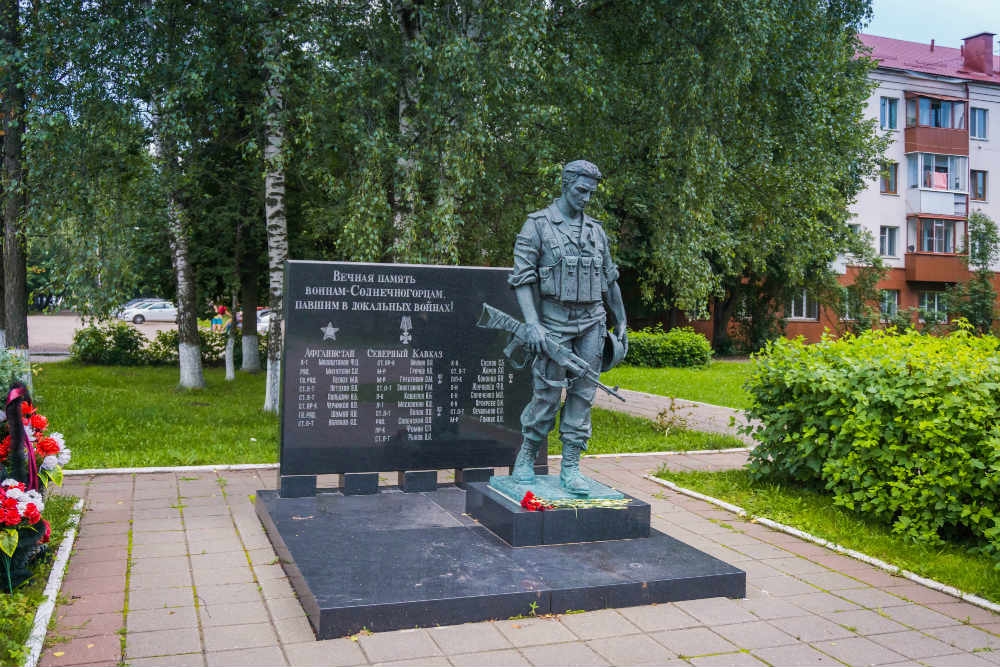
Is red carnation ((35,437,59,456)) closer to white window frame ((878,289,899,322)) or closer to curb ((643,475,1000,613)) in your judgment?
curb ((643,475,1000,613))

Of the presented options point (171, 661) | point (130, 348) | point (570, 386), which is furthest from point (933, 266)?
point (171, 661)

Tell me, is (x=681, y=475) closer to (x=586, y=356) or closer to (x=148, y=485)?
(x=586, y=356)

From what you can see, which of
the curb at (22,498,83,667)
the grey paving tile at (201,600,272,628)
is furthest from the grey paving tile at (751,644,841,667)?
the curb at (22,498,83,667)

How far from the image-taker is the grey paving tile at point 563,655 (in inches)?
164

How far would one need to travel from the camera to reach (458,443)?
25.4 ft

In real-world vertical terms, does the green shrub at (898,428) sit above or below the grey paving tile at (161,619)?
above

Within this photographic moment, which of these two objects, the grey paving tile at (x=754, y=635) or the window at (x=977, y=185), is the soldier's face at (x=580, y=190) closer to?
the grey paving tile at (x=754, y=635)

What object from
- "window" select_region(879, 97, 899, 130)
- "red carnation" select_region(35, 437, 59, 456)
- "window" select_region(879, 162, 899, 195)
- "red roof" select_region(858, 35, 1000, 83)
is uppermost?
"red roof" select_region(858, 35, 1000, 83)

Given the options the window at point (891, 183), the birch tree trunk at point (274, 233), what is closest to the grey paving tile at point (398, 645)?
the birch tree trunk at point (274, 233)

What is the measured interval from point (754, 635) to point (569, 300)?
8.30 ft

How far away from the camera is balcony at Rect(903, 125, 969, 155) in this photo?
36188mm

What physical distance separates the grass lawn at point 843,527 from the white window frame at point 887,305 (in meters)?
25.8

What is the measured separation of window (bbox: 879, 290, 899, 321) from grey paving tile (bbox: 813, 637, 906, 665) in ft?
97.5

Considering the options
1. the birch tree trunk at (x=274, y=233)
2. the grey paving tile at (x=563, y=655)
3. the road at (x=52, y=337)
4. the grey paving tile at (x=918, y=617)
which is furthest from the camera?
the road at (x=52, y=337)
